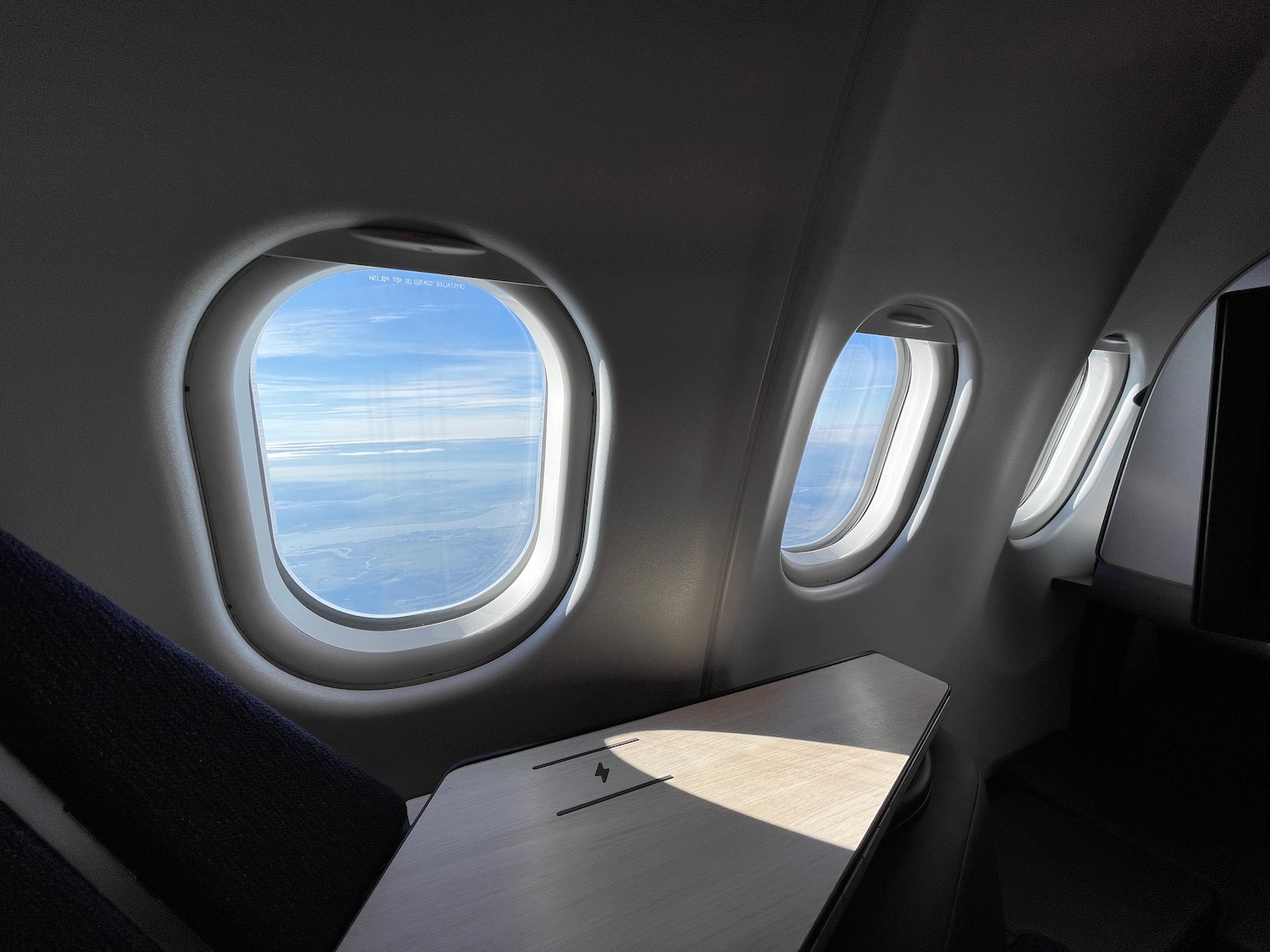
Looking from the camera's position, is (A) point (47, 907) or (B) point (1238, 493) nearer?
(A) point (47, 907)

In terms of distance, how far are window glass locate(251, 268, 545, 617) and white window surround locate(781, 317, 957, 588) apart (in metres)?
1.24

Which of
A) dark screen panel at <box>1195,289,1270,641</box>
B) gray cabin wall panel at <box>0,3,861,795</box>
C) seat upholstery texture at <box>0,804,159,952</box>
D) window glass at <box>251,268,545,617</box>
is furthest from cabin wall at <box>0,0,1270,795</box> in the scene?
dark screen panel at <box>1195,289,1270,641</box>

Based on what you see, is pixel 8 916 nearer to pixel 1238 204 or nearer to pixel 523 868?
pixel 523 868

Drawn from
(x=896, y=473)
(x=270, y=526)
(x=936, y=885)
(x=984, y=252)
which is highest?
(x=984, y=252)

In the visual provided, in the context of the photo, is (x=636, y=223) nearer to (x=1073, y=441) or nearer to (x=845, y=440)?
(x=845, y=440)

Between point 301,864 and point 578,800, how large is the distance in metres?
0.57

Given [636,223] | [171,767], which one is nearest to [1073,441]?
[636,223]

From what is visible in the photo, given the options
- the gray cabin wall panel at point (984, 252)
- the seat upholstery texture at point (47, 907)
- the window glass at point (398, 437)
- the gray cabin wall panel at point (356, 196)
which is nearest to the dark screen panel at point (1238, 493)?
the gray cabin wall panel at point (984, 252)

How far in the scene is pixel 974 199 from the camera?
1.89 meters

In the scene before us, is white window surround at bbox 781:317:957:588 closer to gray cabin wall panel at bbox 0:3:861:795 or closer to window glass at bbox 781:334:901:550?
window glass at bbox 781:334:901:550

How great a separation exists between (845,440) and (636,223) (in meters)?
1.59

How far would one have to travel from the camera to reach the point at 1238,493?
1.31 meters

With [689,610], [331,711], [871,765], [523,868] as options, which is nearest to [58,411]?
[331,711]

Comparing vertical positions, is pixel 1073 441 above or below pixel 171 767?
above
